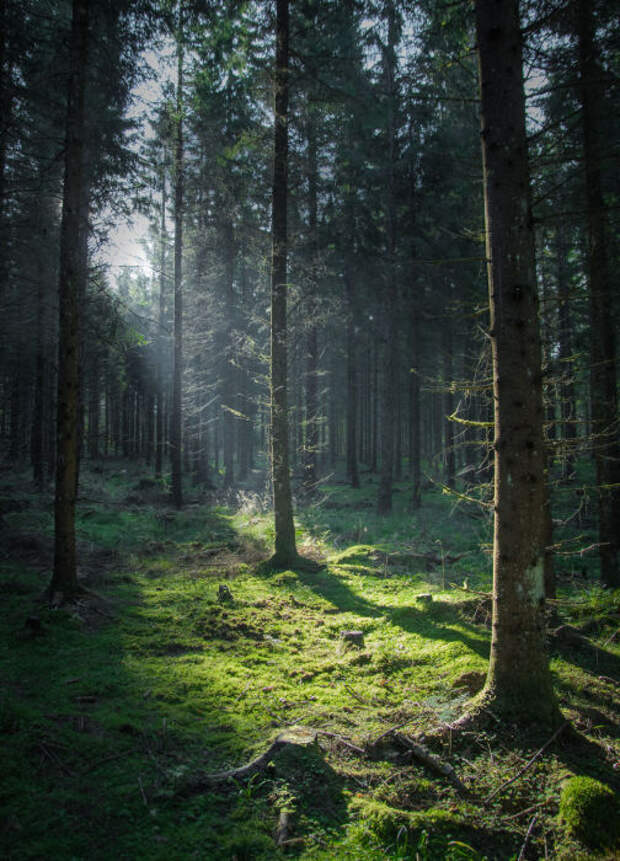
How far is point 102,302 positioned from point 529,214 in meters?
16.0

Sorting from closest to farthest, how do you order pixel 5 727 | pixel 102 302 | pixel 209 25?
pixel 5 727
pixel 209 25
pixel 102 302

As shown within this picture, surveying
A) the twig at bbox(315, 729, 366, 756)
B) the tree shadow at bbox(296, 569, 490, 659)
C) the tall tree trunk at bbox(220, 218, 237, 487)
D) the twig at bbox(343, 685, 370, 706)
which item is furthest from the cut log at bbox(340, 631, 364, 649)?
the tall tree trunk at bbox(220, 218, 237, 487)

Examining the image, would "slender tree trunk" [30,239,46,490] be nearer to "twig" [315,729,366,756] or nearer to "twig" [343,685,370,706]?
"twig" [343,685,370,706]

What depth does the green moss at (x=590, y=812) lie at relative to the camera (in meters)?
2.77

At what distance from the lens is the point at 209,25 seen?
28.7ft

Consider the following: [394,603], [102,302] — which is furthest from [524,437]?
[102,302]

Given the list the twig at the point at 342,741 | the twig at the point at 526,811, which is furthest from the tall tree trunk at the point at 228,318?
the twig at the point at 526,811

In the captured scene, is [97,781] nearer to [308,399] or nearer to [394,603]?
[394,603]

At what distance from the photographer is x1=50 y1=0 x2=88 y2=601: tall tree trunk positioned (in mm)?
6887

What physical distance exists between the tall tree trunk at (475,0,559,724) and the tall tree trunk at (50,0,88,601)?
5.98 m

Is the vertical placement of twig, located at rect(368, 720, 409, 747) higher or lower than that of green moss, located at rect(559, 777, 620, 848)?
lower

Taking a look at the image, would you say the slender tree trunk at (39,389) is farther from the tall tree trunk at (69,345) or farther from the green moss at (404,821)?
the green moss at (404,821)

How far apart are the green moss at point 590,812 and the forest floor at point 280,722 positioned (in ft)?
0.24

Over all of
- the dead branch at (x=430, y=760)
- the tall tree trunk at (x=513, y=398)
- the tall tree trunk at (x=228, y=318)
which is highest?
the tall tree trunk at (x=228, y=318)
